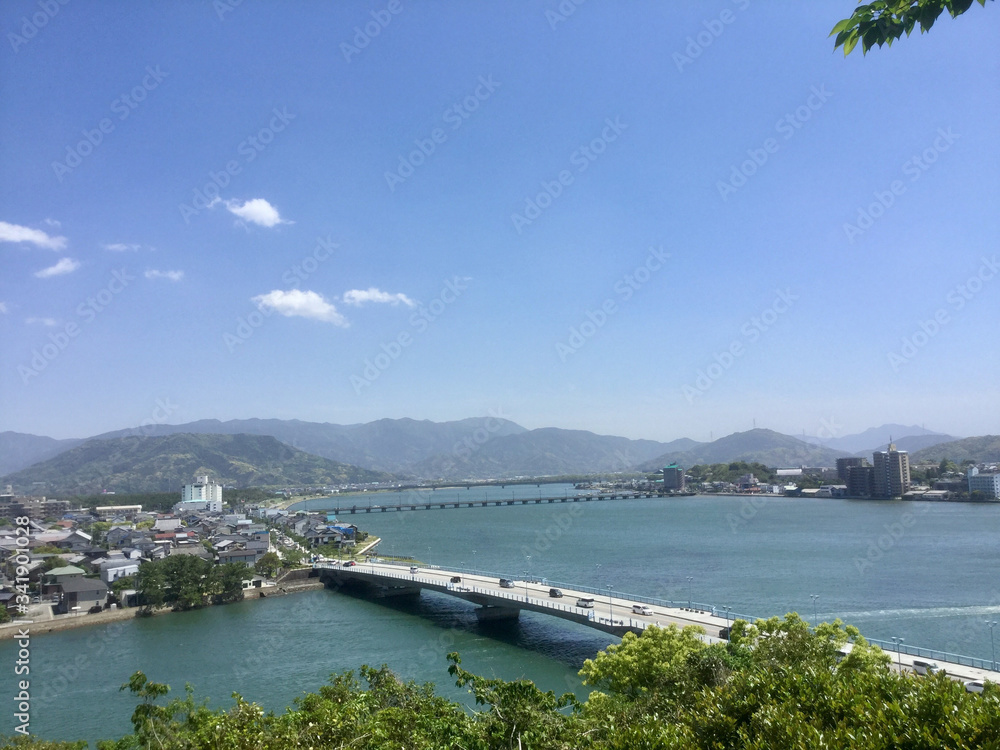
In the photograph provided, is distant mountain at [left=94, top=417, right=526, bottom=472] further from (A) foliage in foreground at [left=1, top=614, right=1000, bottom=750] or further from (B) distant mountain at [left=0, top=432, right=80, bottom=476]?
(A) foliage in foreground at [left=1, top=614, right=1000, bottom=750]

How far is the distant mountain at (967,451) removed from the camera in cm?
6962

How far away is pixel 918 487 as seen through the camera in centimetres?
4450

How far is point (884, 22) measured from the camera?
113 centimetres

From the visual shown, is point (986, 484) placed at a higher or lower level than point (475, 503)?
higher

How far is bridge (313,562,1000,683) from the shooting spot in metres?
8.73

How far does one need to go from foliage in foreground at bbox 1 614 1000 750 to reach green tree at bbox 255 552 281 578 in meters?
13.8

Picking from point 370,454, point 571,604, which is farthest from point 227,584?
point 370,454

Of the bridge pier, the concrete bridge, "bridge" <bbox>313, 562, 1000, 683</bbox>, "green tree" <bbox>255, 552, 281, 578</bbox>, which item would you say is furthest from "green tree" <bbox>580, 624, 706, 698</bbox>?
"green tree" <bbox>255, 552, 281, 578</bbox>

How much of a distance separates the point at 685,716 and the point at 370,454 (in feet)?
Result: 555

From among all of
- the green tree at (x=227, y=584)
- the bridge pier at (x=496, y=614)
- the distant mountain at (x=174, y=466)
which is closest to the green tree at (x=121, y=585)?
the green tree at (x=227, y=584)

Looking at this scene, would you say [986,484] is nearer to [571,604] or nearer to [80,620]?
[571,604]

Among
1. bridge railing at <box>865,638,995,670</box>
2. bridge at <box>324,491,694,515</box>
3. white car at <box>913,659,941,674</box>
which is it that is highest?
white car at <box>913,659,941,674</box>

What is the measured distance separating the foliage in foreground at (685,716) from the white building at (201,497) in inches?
1475

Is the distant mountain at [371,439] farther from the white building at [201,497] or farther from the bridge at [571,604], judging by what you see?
the bridge at [571,604]
